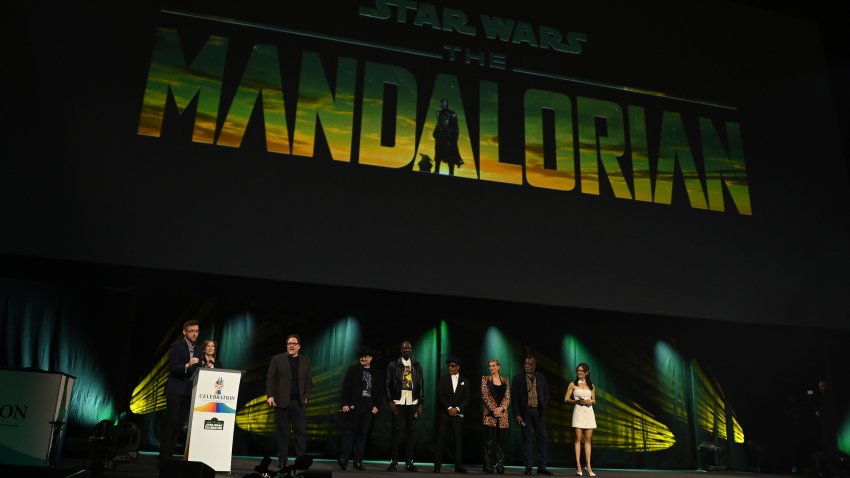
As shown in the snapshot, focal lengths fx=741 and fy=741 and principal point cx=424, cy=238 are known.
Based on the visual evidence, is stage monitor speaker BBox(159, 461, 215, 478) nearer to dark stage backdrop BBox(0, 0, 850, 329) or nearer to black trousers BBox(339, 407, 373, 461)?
dark stage backdrop BBox(0, 0, 850, 329)

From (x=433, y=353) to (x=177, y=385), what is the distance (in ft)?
11.9

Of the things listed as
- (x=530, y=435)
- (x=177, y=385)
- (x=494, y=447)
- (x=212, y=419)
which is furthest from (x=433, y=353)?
(x=212, y=419)

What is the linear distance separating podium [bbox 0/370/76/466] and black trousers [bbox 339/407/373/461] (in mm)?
2578

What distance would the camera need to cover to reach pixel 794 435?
31.0ft

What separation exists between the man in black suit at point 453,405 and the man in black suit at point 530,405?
58 cm

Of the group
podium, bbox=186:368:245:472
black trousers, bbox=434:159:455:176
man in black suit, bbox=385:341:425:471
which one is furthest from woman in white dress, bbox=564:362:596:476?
podium, bbox=186:368:245:472

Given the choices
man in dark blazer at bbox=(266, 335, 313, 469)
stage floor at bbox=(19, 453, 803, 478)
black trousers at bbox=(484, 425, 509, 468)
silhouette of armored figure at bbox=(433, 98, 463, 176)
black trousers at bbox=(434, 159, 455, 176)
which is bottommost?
stage floor at bbox=(19, 453, 803, 478)

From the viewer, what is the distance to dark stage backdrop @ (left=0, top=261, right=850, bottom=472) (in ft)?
25.5

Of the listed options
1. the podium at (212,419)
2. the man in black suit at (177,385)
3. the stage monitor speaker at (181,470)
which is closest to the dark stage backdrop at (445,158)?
the man in black suit at (177,385)

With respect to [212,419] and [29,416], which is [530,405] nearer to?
[212,419]

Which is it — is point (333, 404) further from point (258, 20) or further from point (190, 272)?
point (258, 20)

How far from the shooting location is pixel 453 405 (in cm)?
764

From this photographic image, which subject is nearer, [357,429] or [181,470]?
[181,470]

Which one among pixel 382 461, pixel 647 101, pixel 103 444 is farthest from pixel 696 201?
pixel 103 444
